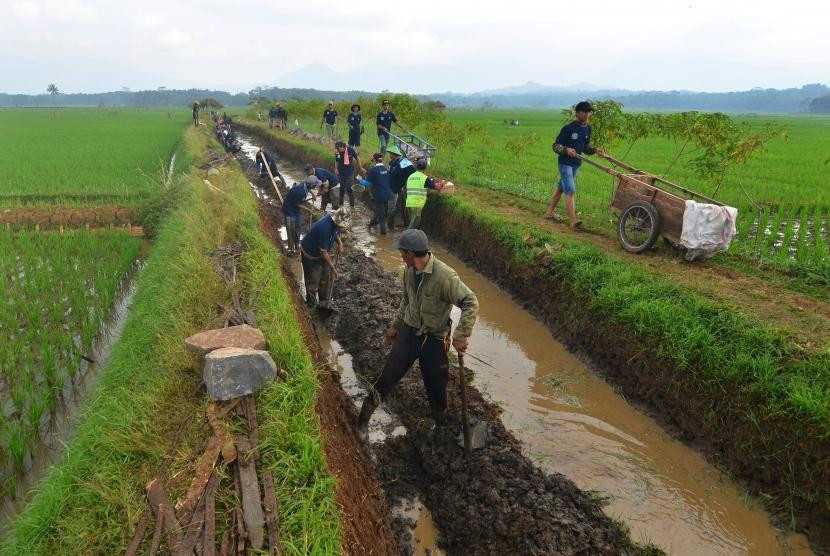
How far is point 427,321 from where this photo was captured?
3.72m

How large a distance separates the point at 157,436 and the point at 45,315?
14.2ft

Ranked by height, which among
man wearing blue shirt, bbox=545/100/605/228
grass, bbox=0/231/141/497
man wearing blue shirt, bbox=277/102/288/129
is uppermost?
man wearing blue shirt, bbox=277/102/288/129

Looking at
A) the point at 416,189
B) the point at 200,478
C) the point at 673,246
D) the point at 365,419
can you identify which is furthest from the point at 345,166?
the point at 200,478

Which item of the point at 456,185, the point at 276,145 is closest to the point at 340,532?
the point at 456,185

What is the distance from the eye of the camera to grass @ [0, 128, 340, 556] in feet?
8.13

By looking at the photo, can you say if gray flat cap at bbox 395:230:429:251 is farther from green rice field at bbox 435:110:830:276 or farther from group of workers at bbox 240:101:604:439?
green rice field at bbox 435:110:830:276

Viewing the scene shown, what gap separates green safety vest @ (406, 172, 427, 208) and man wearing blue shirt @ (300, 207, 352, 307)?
7.89 ft

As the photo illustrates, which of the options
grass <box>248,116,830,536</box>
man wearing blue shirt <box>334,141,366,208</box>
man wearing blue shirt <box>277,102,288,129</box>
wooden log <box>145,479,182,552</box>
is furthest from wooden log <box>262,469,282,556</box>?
man wearing blue shirt <box>277,102,288,129</box>

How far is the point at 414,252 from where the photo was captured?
3.44 m

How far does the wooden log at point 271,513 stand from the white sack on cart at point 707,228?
5773 mm

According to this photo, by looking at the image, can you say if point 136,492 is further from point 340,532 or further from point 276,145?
point 276,145

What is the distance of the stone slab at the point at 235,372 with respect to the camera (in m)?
3.18

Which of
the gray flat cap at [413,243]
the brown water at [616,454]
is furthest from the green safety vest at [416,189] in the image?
the gray flat cap at [413,243]

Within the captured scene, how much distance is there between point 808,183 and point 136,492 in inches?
659
